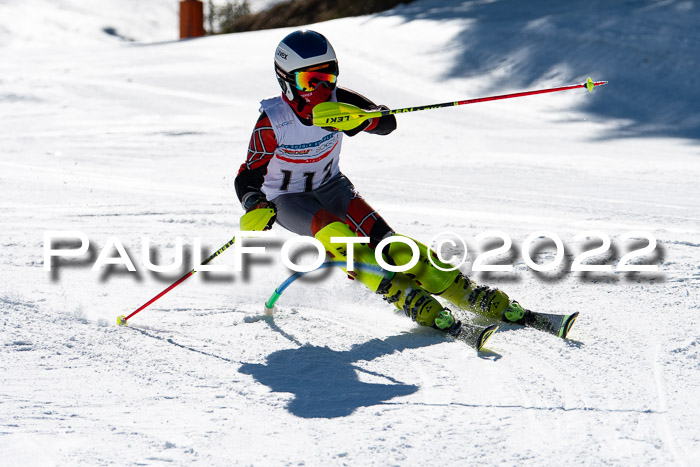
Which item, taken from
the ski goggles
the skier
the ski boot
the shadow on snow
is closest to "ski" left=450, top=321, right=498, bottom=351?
the skier

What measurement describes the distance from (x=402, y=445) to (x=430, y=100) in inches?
372

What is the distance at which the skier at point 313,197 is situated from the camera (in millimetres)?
4426

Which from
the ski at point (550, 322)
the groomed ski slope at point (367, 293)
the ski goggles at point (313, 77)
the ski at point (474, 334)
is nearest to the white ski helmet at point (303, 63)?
the ski goggles at point (313, 77)

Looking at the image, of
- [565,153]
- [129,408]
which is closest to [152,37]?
[565,153]

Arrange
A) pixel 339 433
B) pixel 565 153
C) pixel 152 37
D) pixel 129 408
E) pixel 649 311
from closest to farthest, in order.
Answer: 1. pixel 339 433
2. pixel 129 408
3. pixel 649 311
4. pixel 565 153
5. pixel 152 37

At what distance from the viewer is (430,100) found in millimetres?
12180

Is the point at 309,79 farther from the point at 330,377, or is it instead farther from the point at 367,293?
the point at 330,377

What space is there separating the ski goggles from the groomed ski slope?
1285 mm

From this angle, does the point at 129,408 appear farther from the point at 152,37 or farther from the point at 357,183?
the point at 152,37

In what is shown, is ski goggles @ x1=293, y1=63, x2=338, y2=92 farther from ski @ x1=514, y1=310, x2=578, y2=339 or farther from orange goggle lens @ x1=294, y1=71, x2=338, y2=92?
ski @ x1=514, y1=310, x2=578, y2=339

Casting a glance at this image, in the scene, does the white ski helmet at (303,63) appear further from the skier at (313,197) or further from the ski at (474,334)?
the ski at (474,334)

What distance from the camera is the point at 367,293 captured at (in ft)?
17.5

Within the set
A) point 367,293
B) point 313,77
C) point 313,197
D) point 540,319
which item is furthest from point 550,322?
point 313,77

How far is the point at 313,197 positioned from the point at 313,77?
0.66 meters
